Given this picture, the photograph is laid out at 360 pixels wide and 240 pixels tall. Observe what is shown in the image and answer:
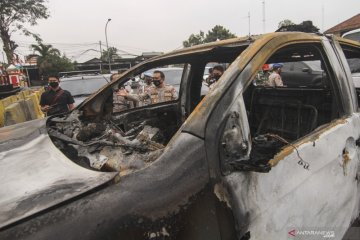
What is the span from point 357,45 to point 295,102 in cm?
71

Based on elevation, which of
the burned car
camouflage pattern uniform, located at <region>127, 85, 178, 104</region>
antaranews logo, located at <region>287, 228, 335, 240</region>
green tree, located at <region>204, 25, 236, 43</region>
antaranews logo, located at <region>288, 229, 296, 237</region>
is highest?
green tree, located at <region>204, 25, 236, 43</region>

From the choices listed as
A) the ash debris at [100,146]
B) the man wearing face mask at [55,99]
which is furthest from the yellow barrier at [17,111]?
the ash debris at [100,146]

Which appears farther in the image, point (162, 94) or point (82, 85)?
point (82, 85)

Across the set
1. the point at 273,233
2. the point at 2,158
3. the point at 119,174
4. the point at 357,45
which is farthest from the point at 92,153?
the point at 357,45

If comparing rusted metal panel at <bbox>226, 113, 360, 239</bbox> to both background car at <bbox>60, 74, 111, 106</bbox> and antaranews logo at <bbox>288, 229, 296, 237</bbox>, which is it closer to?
antaranews logo at <bbox>288, 229, 296, 237</bbox>

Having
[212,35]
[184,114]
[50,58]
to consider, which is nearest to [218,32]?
[212,35]

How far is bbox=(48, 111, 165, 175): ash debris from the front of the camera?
5.99 feet

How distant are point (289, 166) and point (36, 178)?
1255mm

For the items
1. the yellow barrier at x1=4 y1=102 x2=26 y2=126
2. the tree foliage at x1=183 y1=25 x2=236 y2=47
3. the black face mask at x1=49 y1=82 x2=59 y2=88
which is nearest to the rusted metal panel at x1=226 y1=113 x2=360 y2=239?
the black face mask at x1=49 y1=82 x2=59 y2=88

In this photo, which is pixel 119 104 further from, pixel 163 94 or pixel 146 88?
pixel 146 88

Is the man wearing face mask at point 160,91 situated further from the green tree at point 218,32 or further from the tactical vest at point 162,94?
the green tree at point 218,32

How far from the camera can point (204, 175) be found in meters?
1.53

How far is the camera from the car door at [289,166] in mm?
1597

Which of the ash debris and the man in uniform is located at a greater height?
the ash debris
